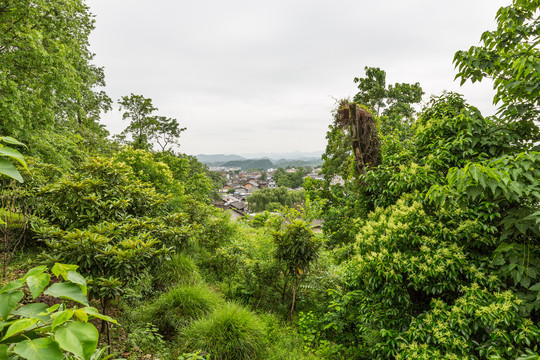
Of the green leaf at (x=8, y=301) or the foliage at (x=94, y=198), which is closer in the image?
the green leaf at (x=8, y=301)

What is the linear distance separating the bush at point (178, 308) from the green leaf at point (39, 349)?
426 centimetres

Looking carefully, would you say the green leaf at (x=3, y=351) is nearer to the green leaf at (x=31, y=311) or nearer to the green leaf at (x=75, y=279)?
the green leaf at (x=31, y=311)

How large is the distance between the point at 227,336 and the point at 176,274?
7.98ft

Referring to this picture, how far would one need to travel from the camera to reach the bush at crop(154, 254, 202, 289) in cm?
570

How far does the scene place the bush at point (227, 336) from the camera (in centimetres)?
384

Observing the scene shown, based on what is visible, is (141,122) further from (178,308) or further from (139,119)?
(178,308)

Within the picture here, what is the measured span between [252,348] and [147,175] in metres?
7.99

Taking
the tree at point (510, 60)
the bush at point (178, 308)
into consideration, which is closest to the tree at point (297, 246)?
the bush at point (178, 308)

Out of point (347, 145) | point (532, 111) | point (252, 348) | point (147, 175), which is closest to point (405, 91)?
point (347, 145)

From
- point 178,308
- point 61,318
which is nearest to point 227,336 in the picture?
point 178,308

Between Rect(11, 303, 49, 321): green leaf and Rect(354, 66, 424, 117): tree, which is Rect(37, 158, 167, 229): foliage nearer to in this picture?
Rect(11, 303, 49, 321): green leaf

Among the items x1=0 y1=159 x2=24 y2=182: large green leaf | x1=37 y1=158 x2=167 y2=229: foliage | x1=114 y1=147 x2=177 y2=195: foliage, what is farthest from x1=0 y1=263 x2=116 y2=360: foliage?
x1=114 y1=147 x2=177 y2=195: foliage

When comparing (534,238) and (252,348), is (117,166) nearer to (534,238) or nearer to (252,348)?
(252,348)

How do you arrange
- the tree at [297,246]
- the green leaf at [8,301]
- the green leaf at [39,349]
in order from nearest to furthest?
the green leaf at [39,349]
the green leaf at [8,301]
the tree at [297,246]
